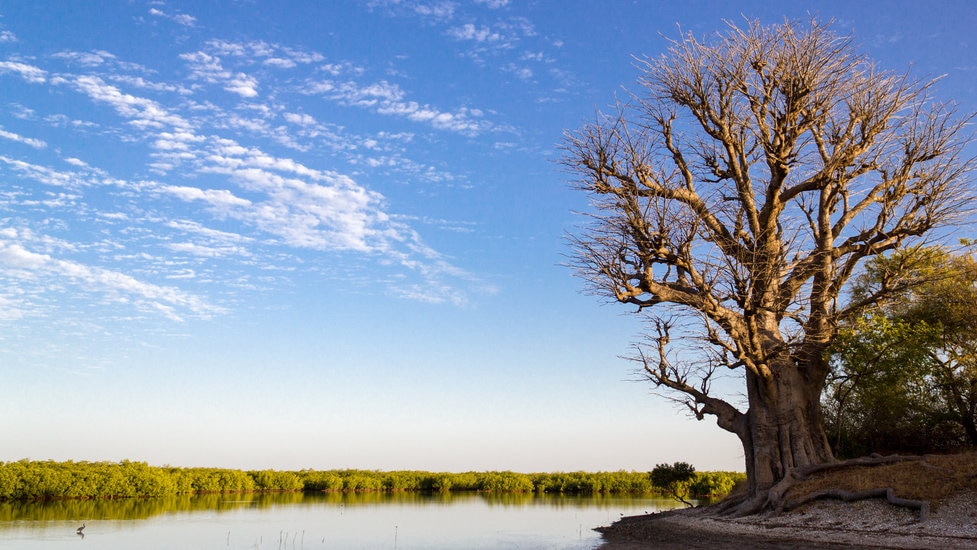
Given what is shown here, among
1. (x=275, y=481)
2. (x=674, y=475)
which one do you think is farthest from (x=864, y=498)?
(x=275, y=481)

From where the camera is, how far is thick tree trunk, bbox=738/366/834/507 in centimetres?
1758

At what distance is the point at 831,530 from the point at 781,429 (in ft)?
17.5

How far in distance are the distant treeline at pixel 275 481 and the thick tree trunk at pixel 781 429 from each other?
14.9 m

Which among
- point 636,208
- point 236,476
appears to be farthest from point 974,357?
point 236,476

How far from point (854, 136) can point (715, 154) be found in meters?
3.58

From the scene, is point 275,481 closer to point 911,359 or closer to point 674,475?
point 674,475

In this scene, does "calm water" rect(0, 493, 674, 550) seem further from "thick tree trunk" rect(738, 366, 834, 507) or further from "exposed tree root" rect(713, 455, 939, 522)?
"thick tree trunk" rect(738, 366, 834, 507)

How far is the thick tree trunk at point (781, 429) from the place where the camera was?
1758cm

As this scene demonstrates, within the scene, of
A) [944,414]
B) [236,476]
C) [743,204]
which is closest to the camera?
[743,204]

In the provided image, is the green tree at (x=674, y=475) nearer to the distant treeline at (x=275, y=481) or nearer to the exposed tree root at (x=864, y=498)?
the distant treeline at (x=275, y=481)

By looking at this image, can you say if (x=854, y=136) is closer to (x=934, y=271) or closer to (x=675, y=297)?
(x=934, y=271)

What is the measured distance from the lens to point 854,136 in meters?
18.2

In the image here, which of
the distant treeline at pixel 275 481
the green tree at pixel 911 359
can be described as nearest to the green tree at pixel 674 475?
the distant treeline at pixel 275 481

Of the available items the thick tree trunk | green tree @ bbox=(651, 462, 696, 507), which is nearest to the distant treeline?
green tree @ bbox=(651, 462, 696, 507)
